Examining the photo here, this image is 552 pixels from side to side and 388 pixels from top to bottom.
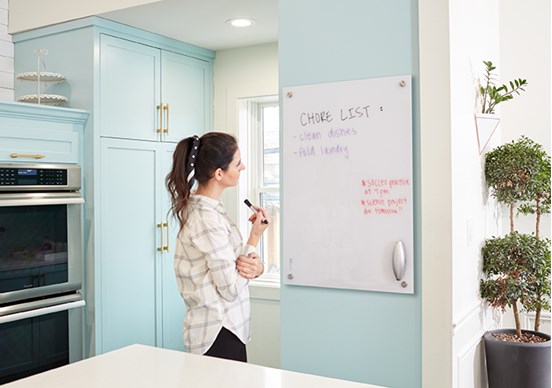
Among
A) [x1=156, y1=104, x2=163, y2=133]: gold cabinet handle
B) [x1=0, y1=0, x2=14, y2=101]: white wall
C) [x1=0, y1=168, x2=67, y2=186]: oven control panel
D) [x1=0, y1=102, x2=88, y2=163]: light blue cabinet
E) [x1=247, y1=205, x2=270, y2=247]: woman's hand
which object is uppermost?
[x1=0, y1=0, x2=14, y2=101]: white wall

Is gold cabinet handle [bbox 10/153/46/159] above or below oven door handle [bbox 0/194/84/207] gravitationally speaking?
above

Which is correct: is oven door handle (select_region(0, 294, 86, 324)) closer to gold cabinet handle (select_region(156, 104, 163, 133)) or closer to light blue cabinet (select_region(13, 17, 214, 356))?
light blue cabinet (select_region(13, 17, 214, 356))

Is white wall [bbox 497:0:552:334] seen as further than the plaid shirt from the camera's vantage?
Yes

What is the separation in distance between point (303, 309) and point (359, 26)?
3.89 feet

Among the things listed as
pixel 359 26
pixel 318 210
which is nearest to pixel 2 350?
pixel 318 210

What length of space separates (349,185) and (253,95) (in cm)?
164

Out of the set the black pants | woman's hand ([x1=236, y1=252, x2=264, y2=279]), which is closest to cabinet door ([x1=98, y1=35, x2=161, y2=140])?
woman's hand ([x1=236, y1=252, x2=264, y2=279])

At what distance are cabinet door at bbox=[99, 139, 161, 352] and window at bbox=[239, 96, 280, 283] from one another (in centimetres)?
68

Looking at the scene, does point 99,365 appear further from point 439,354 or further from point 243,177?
point 243,177

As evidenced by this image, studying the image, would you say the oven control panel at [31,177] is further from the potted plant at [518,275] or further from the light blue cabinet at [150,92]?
the potted plant at [518,275]

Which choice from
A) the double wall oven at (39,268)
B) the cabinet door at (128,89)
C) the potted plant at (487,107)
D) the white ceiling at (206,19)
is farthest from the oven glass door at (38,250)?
the potted plant at (487,107)

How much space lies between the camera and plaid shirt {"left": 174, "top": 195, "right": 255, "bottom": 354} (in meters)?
2.17

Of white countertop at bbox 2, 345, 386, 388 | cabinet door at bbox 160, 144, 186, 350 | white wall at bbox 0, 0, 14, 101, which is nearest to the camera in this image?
white countertop at bbox 2, 345, 386, 388

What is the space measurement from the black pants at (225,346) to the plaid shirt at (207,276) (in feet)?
0.06
